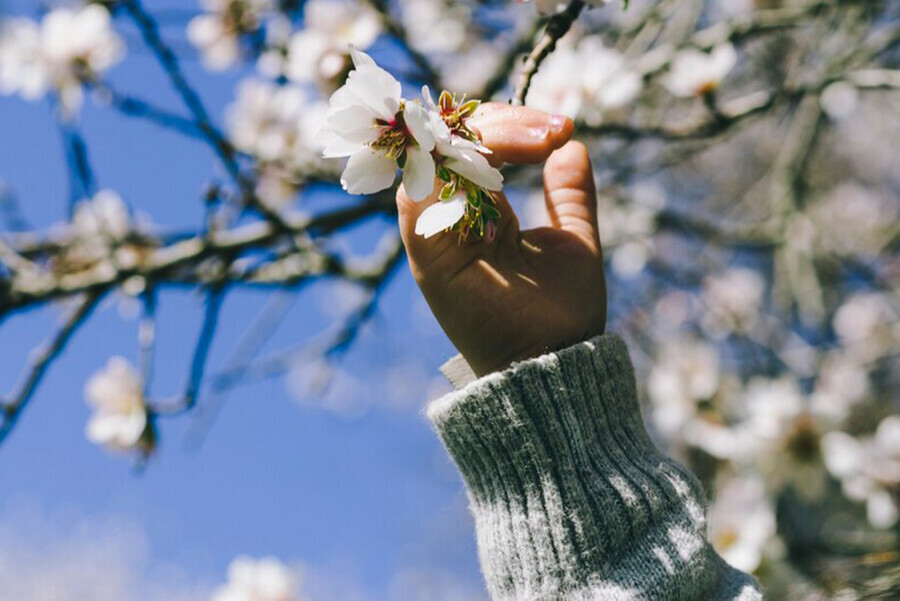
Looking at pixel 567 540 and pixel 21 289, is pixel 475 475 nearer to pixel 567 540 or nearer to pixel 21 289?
pixel 567 540

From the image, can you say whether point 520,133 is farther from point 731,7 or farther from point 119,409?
point 731,7

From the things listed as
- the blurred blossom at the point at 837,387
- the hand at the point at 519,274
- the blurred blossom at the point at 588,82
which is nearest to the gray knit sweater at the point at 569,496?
the hand at the point at 519,274

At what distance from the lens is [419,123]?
57 centimetres

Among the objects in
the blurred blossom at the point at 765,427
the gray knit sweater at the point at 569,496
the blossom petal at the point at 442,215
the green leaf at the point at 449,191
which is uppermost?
the blurred blossom at the point at 765,427

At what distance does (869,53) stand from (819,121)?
358mm

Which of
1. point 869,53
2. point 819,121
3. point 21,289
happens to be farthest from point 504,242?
point 819,121

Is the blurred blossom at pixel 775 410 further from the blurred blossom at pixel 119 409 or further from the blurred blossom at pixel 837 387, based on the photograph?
the blurred blossom at pixel 119 409

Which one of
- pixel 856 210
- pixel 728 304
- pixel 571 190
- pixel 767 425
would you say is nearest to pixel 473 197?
pixel 571 190

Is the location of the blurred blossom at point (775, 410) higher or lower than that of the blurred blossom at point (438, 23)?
lower

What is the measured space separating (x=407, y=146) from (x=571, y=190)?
10.9 inches

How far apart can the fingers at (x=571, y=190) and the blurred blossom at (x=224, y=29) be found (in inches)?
54.7

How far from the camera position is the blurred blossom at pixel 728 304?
255 cm

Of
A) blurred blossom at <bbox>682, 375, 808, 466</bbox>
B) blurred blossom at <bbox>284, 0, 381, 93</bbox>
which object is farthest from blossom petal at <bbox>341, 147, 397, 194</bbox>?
blurred blossom at <bbox>682, 375, 808, 466</bbox>

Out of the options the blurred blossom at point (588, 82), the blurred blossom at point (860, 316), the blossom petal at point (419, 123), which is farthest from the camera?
the blurred blossom at point (860, 316)
